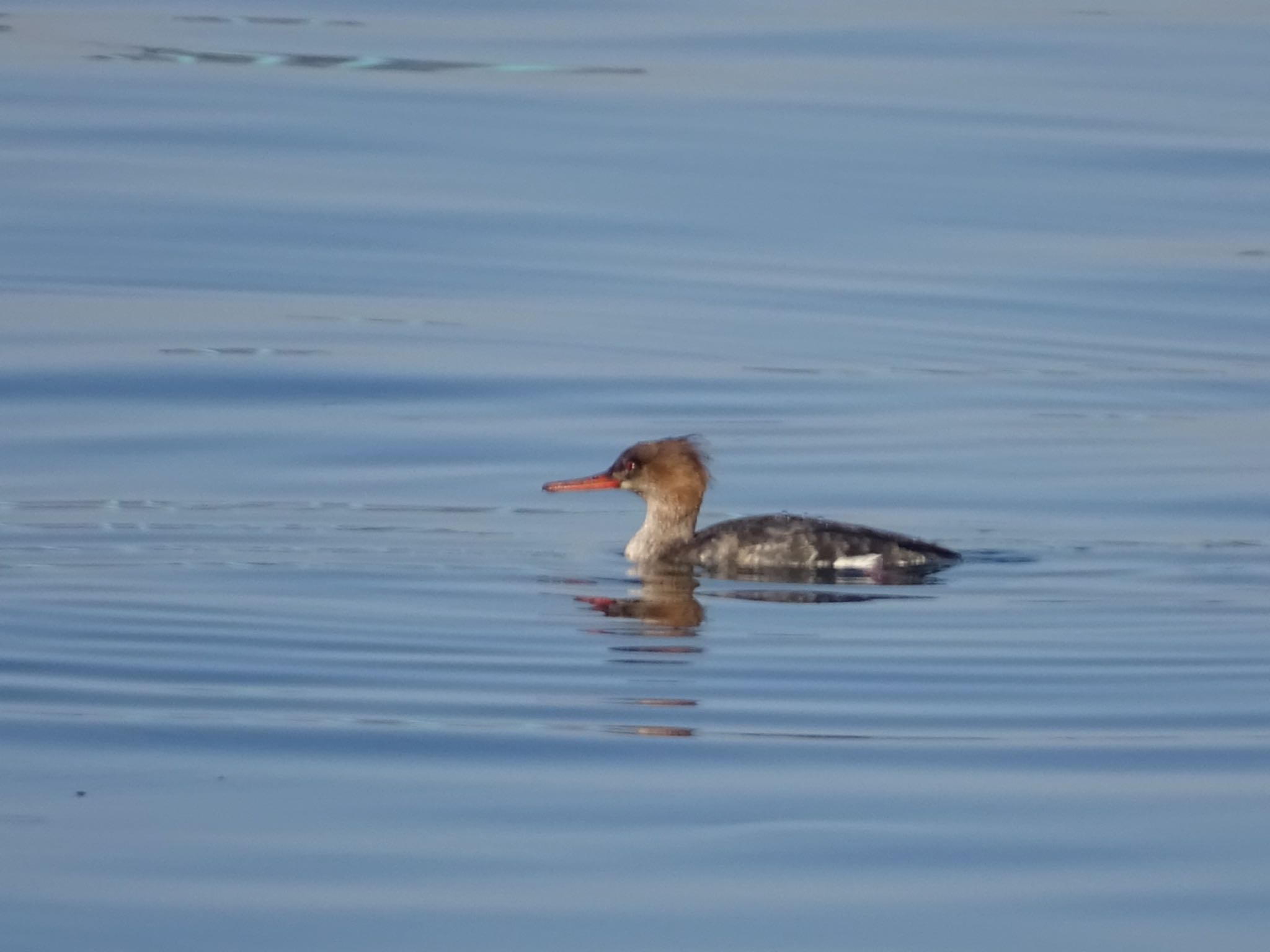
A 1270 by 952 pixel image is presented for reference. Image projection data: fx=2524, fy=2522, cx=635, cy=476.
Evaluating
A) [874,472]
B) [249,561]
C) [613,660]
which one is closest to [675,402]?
[874,472]

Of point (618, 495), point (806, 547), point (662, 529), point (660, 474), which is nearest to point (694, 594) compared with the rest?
point (806, 547)

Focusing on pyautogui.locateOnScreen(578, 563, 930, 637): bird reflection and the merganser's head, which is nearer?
pyautogui.locateOnScreen(578, 563, 930, 637): bird reflection

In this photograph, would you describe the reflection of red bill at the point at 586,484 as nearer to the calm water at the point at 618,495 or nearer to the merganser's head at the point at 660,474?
the merganser's head at the point at 660,474

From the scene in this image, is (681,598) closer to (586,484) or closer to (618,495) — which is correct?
(586,484)

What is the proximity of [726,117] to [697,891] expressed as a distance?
2107 centimetres

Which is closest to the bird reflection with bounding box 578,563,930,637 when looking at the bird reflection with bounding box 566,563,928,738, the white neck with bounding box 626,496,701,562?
the bird reflection with bounding box 566,563,928,738

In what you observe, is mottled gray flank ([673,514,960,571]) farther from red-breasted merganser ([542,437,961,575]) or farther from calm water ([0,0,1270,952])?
calm water ([0,0,1270,952])

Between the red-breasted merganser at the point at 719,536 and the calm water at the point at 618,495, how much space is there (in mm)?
217

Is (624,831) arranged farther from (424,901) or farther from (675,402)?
(675,402)

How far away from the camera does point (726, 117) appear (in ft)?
89.5

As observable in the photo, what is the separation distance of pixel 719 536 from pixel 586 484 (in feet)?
2.46

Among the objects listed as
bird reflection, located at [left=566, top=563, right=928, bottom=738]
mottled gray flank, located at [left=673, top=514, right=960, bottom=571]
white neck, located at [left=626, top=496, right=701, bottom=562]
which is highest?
white neck, located at [left=626, top=496, right=701, bottom=562]

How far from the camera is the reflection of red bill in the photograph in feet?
41.1

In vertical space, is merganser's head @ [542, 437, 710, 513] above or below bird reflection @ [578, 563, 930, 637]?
above
